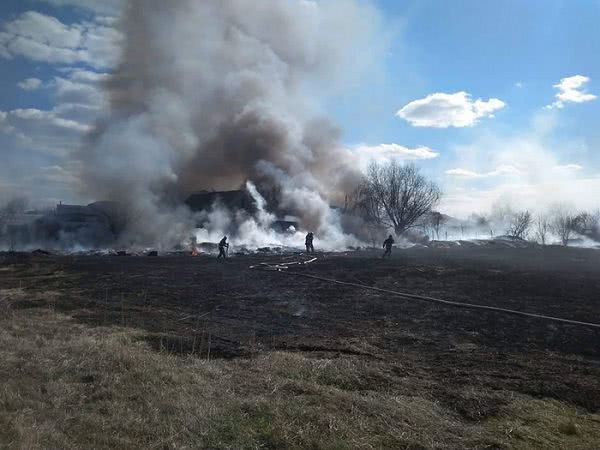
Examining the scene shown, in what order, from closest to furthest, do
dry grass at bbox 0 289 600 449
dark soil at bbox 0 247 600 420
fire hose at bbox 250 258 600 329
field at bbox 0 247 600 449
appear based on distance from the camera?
dry grass at bbox 0 289 600 449
field at bbox 0 247 600 449
dark soil at bbox 0 247 600 420
fire hose at bbox 250 258 600 329

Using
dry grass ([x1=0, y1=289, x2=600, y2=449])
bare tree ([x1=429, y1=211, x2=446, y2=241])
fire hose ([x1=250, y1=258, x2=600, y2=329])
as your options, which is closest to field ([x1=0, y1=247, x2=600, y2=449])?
dry grass ([x1=0, y1=289, x2=600, y2=449])

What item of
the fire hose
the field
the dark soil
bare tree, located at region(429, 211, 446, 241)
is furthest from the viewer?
bare tree, located at region(429, 211, 446, 241)

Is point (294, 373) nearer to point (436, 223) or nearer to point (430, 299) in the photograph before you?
point (430, 299)

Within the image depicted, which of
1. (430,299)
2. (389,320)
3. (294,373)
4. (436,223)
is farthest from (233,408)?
(436,223)

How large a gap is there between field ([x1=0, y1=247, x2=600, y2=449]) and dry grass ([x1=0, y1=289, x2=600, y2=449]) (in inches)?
0.9

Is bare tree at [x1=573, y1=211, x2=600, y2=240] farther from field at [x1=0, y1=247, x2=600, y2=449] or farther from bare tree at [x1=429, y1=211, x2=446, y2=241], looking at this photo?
field at [x1=0, y1=247, x2=600, y2=449]

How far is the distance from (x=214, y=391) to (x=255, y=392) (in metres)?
0.46

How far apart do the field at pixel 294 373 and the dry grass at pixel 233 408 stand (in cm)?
2

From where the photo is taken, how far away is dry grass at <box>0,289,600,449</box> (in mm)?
4441

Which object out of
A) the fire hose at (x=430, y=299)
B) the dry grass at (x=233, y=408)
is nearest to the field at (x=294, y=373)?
the dry grass at (x=233, y=408)

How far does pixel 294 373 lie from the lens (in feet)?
21.5

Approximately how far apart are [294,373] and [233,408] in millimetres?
1571

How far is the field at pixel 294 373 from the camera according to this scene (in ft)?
15.3

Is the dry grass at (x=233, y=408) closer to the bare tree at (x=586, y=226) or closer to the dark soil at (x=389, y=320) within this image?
the dark soil at (x=389, y=320)
